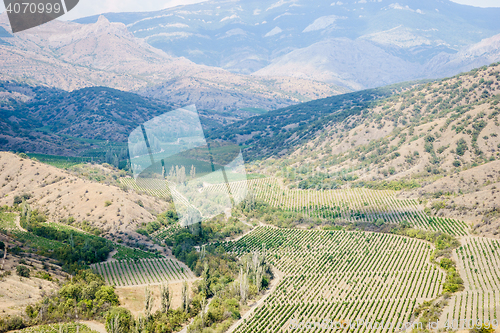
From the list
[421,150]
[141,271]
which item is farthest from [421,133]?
[141,271]

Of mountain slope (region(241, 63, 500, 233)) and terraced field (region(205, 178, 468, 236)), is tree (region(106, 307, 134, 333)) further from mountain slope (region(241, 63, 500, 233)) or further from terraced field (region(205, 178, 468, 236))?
mountain slope (region(241, 63, 500, 233))

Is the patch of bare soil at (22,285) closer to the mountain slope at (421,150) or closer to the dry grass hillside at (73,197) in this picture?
the dry grass hillside at (73,197)

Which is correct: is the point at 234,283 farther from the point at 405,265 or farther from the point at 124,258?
the point at 405,265

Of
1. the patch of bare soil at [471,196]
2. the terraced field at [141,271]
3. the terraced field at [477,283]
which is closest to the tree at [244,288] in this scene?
the terraced field at [141,271]

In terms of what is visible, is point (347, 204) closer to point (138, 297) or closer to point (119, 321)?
point (138, 297)

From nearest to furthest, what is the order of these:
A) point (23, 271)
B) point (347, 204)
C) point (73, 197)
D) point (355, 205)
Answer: point (23, 271) < point (73, 197) < point (355, 205) < point (347, 204)

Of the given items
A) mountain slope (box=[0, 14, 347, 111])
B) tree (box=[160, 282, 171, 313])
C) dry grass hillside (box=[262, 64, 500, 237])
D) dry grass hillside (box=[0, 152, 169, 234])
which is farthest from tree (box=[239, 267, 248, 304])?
mountain slope (box=[0, 14, 347, 111])

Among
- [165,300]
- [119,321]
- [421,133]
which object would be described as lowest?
[165,300]
